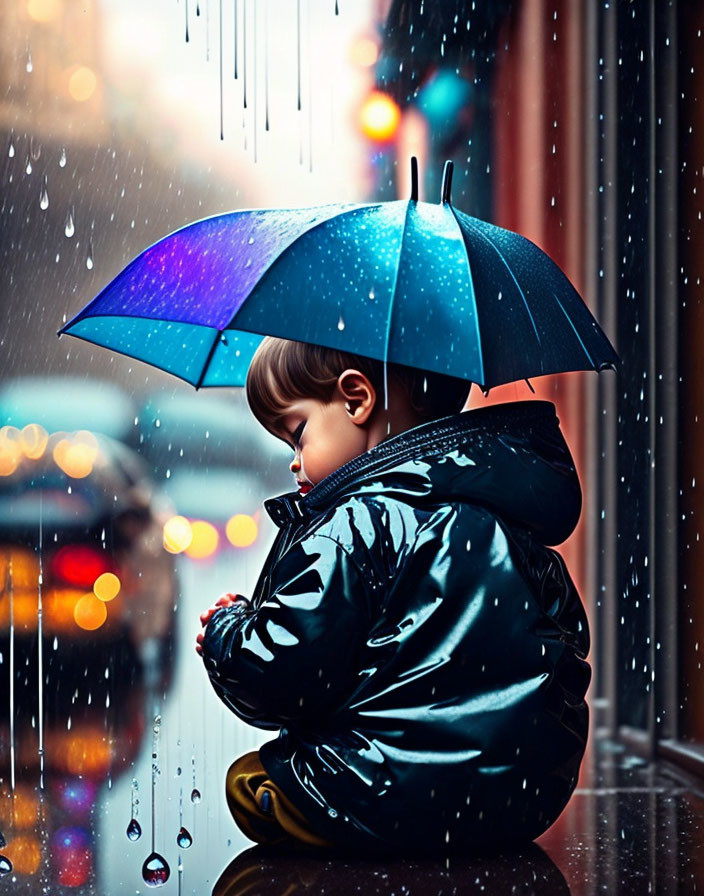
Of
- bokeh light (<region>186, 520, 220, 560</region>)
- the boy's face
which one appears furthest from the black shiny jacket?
bokeh light (<region>186, 520, 220, 560</region>)

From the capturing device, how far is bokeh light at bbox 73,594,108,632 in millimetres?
5918

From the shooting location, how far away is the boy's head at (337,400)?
9.66 ft

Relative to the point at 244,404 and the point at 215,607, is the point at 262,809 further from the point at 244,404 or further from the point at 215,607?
the point at 244,404

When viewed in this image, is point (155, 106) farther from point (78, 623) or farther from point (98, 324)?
point (98, 324)

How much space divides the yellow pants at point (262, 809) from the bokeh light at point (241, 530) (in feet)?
12.7

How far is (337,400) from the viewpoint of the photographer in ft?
9.73

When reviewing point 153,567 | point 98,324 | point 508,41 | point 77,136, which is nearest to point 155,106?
point 77,136

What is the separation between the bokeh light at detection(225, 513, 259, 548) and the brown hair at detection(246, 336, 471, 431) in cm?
378

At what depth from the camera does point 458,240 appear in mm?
2879

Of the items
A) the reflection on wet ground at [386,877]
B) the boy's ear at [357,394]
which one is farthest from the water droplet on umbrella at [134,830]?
the boy's ear at [357,394]

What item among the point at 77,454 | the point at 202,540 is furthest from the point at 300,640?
the point at 202,540

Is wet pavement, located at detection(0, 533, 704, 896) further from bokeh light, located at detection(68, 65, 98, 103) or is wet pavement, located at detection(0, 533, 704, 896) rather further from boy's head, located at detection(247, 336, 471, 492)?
bokeh light, located at detection(68, 65, 98, 103)

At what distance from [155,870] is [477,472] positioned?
1.39 m

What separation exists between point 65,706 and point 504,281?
393cm
